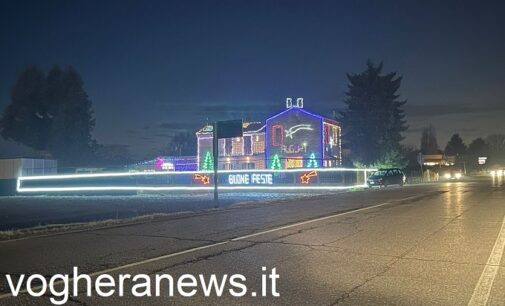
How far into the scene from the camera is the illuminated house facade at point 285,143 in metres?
56.3

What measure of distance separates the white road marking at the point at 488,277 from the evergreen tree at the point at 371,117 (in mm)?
49566

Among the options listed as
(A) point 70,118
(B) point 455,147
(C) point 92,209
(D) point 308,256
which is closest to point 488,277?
(D) point 308,256

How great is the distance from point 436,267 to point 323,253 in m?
2.16

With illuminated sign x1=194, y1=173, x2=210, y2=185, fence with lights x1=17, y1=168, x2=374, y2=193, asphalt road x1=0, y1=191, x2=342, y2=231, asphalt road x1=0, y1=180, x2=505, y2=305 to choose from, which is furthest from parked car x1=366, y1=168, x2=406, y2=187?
asphalt road x1=0, y1=180, x2=505, y2=305

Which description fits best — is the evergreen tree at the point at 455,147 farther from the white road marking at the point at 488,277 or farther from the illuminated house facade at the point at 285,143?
the white road marking at the point at 488,277

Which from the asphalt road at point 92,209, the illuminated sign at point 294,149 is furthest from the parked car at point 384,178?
the illuminated sign at point 294,149

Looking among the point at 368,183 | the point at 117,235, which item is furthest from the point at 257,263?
the point at 368,183

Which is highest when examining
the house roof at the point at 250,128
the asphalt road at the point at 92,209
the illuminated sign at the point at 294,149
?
the house roof at the point at 250,128

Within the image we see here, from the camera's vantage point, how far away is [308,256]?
9.16 meters

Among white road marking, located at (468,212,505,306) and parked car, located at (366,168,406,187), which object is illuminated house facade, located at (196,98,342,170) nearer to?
parked car, located at (366,168,406,187)

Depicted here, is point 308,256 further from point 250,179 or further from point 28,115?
point 28,115

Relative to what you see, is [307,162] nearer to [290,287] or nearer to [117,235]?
→ [117,235]

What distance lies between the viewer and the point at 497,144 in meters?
163

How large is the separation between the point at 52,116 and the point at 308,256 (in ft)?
219
